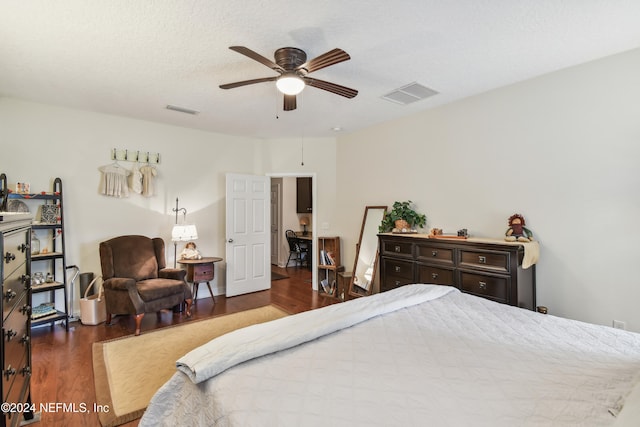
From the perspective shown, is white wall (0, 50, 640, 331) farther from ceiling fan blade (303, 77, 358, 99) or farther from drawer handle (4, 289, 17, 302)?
drawer handle (4, 289, 17, 302)

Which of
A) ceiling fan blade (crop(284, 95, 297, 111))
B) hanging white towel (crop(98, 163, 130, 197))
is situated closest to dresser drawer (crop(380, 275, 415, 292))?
ceiling fan blade (crop(284, 95, 297, 111))

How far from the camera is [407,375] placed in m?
1.13

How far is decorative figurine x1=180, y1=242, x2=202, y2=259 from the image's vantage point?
4.37 meters

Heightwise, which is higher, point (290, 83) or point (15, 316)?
point (290, 83)

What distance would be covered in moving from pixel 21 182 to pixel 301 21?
371cm

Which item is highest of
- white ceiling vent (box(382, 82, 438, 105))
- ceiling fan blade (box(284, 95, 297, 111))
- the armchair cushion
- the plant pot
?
white ceiling vent (box(382, 82, 438, 105))

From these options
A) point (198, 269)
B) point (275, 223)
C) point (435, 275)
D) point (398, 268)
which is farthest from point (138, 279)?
point (275, 223)

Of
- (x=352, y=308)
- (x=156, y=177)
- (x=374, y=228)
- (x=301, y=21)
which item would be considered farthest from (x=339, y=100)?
(x=156, y=177)

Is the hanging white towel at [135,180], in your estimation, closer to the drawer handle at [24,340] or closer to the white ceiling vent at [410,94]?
the drawer handle at [24,340]

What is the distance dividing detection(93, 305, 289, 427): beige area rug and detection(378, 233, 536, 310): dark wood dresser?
1774 mm

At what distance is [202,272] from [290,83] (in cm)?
299

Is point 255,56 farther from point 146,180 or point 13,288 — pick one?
point 146,180

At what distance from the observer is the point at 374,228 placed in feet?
14.8

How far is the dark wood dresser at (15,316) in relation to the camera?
1300 mm
